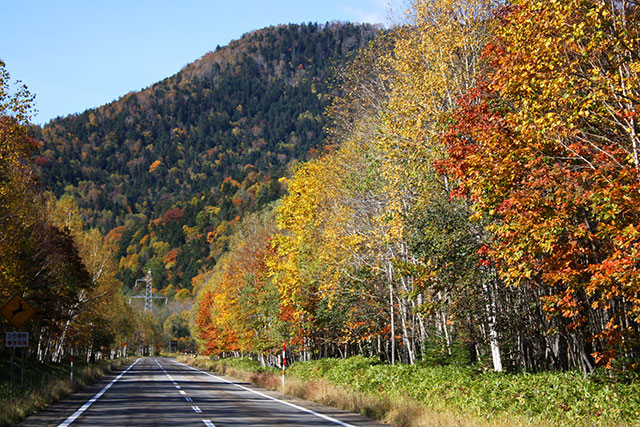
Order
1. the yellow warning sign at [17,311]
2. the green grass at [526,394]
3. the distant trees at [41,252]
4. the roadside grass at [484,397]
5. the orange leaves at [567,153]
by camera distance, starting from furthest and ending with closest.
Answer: the distant trees at [41,252], the yellow warning sign at [17,311], the roadside grass at [484,397], the green grass at [526,394], the orange leaves at [567,153]

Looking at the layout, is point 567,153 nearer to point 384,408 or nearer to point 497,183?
point 497,183

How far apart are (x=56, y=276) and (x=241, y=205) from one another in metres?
128

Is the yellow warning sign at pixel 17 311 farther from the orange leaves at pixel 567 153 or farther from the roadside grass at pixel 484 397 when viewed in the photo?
the orange leaves at pixel 567 153

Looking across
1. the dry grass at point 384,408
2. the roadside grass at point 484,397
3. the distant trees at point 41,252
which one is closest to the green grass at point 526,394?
the roadside grass at point 484,397

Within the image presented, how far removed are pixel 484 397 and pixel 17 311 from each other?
15.6 m

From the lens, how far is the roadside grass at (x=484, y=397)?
428 inches

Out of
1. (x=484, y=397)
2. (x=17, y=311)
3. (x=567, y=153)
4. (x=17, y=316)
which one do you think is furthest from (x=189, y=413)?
(x=567, y=153)

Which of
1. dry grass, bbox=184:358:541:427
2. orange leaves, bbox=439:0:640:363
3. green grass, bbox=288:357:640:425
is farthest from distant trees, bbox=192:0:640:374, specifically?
dry grass, bbox=184:358:541:427

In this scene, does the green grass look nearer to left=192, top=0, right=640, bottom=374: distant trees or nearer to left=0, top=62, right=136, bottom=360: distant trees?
left=192, top=0, right=640, bottom=374: distant trees

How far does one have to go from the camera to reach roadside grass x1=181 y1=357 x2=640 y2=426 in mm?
10875

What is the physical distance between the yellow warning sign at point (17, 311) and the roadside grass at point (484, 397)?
10.4m

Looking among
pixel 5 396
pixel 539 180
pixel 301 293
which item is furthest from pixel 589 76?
pixel 301 293

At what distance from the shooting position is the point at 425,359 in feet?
72.2

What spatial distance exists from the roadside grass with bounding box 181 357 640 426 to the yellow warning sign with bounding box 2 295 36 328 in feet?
34.1
